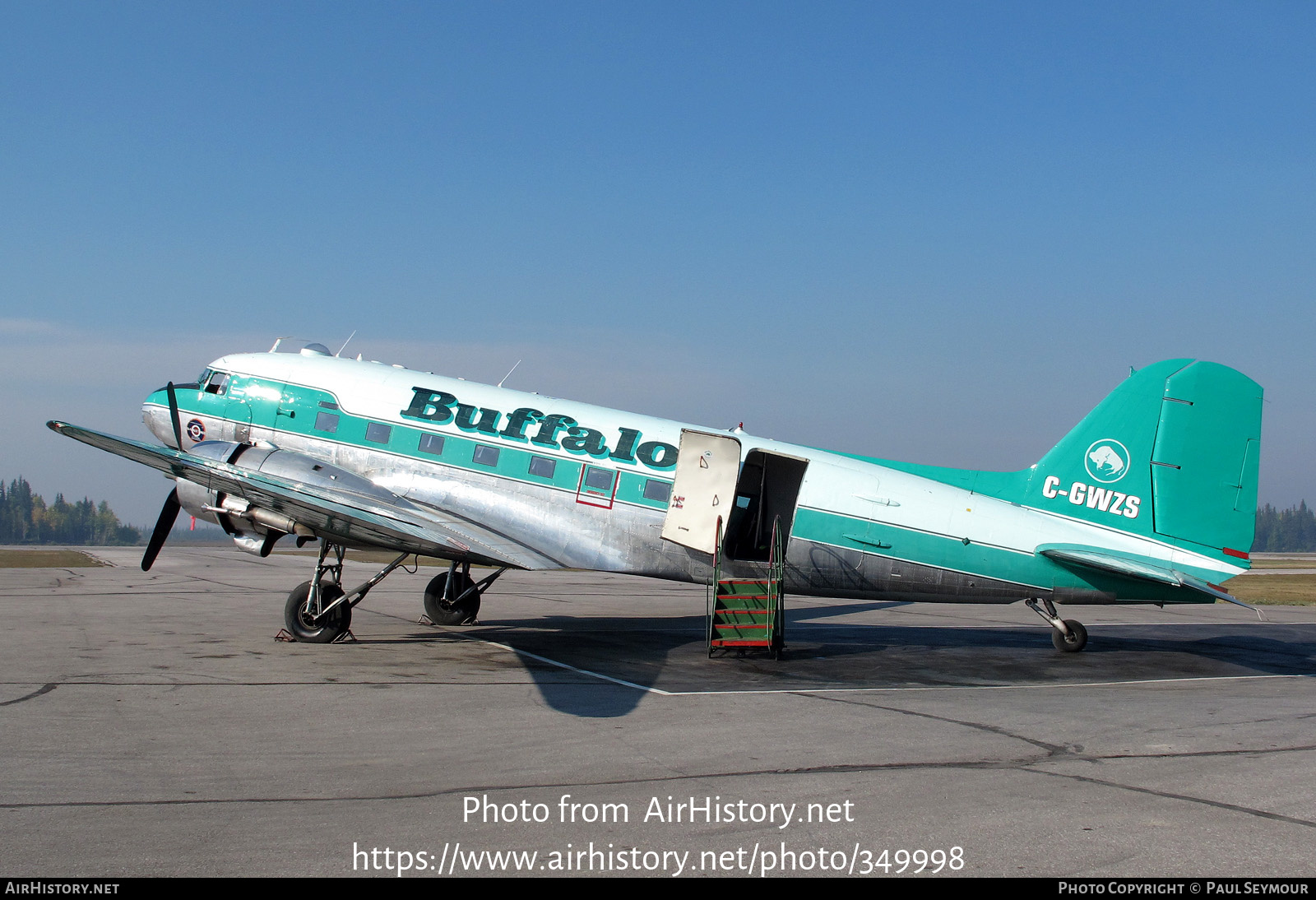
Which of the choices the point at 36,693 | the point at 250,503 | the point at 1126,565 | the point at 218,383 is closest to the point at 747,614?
the point at 1126,565

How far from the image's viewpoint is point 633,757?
789 centimetres

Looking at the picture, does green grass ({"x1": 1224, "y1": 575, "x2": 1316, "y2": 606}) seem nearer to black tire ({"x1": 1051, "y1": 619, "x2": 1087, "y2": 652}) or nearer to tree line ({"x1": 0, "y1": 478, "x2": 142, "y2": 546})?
black tire ({"x1": 1051, "y1": 619, "x2": 1087, "y2": 652})

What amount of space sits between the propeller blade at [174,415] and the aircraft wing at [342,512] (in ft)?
Result: 7.81

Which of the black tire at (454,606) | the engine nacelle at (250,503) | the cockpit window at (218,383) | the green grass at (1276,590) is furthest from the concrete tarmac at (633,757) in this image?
the green grass at (1276,590)

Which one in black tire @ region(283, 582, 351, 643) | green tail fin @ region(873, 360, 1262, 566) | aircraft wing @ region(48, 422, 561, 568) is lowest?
black tire @ region(283, 582, 351, 643)

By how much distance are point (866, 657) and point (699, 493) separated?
3.75 m

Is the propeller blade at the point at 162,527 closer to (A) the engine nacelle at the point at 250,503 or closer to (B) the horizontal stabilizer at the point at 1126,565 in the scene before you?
(A) the engine nacelle at the point at 250,503

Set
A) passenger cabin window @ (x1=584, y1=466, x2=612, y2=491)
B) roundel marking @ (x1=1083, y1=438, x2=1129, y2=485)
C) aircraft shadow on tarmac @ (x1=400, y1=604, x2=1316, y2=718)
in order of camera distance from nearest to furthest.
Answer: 1. aircraft shadow on tarmac @ (x1=400, y1=604, x2=1316, y2=718)
2. roundel marking @ (x1=1083, y1=438, x2=1129, y2=485)
3. passenger cabin window @ (x1=584, y1=466, x2=612, y2=491)

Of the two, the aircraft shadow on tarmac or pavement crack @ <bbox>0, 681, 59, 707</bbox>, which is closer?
pavement crack @ <bbox>0, 681, 59, 707</bbox>

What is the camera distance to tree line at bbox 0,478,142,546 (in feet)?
541

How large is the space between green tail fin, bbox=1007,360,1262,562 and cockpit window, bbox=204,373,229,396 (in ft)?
45.9

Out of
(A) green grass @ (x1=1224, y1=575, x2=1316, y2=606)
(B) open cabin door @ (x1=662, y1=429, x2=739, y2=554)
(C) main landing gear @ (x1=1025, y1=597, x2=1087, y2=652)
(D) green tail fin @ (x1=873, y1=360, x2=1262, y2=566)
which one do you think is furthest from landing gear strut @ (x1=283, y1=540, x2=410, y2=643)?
(A) green grass @ (x1=1224, y1=575, x2=1316, y2=606)
